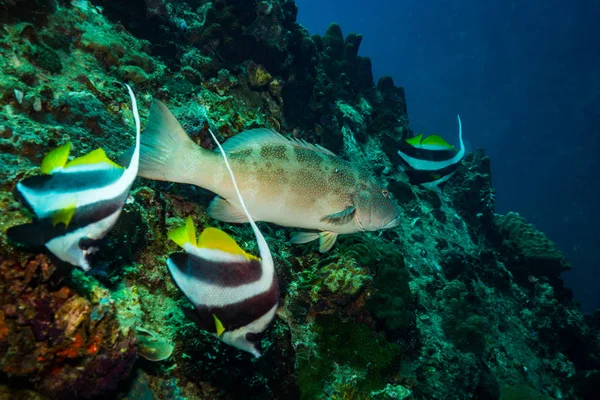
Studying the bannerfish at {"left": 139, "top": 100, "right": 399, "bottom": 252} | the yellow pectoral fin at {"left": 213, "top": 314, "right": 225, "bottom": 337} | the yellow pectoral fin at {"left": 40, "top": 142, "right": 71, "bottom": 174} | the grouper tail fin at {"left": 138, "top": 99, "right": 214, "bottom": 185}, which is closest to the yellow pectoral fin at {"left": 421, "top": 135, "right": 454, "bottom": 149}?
the bannerfish at {"left": 139, "top": 100, "right": 399, "bottom": 252}

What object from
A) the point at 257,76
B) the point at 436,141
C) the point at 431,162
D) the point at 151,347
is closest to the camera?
the point at 151,347

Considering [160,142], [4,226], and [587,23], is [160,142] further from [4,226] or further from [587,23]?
[587,23]

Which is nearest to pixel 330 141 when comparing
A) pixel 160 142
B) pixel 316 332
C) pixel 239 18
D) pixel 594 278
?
pixel 239 18

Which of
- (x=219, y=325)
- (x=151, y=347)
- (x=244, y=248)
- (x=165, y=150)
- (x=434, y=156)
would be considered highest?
(x=434, y=156)

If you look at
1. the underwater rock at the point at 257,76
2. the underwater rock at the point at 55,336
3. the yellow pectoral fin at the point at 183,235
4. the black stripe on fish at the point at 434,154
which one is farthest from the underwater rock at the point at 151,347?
the black stripe on fish at the point at 434,154

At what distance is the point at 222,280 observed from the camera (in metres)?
1.61

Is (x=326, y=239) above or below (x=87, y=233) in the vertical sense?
above

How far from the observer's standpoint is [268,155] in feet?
11.0

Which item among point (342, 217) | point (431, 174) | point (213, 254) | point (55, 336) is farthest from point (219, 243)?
point (431, 174)

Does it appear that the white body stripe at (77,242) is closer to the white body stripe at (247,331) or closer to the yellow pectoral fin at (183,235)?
the yellow pectoral fin at (183,235)

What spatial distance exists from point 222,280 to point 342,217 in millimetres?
2265

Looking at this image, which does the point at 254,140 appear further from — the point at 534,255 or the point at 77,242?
the point at 534,255

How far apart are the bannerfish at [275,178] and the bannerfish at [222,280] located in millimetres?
1268

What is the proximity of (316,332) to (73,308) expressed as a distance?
3.25 metres
